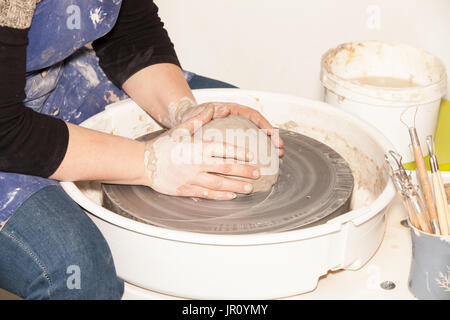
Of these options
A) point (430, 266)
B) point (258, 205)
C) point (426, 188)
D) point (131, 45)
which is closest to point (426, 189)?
point (426, 188)

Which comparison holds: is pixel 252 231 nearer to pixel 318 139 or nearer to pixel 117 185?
pixel 117 185

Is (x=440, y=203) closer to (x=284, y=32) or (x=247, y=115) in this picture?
(x=247, y=115)

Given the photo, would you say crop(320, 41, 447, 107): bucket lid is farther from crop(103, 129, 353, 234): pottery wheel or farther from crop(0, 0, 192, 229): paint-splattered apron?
crop(0, 0, 192, 229): paint-splattered apron

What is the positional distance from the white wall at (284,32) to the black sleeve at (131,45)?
3.05 feet

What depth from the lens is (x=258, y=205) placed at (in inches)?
56.2

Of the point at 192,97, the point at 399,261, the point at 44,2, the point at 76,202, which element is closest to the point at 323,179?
the point at 399,261

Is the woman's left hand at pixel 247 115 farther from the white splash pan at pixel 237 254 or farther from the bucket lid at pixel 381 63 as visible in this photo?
the bucket lid at pixel 381 63

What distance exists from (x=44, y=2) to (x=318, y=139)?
0.93 metres

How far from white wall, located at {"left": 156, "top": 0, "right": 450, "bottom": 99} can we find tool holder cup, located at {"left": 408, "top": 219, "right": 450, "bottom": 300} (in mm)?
1363

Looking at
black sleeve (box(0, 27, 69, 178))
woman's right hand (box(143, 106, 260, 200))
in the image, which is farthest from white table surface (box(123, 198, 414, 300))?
black sleeve (box(0, 27, 69, 178))

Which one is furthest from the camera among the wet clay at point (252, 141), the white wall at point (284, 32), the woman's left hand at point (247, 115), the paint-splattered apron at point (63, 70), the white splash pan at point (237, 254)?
the white wall at point (284, 32)

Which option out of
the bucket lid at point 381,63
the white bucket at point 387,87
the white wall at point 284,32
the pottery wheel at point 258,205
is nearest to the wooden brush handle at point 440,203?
the pottery wheel at point 258,205

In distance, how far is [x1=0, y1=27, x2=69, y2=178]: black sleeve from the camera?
1.21 meters

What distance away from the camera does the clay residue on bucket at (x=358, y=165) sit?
1685 millimetres
